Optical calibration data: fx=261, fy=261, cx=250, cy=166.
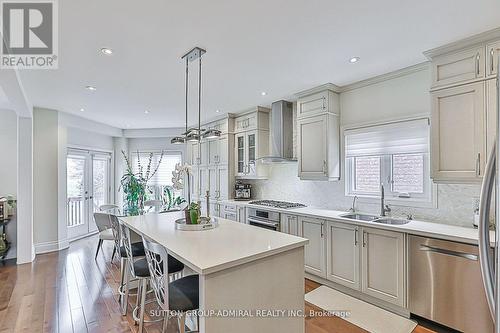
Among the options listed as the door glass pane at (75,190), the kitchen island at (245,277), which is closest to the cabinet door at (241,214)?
the kitchen island at (245,277)

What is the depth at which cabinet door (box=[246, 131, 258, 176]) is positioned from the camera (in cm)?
477

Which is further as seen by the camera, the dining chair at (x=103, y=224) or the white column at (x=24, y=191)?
the white column at (x=24, y=191)

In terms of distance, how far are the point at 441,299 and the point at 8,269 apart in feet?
18.5

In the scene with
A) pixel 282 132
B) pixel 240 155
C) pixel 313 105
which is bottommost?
pixel 240 155

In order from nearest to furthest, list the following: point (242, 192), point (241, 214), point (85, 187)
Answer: point (241, 214) → point (242, 192) → point (85, 187)

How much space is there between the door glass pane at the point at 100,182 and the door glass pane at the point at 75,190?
1.20 feet

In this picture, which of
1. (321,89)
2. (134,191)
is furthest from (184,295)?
(134,191)

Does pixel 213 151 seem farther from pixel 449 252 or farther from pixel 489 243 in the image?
pixel 489 243

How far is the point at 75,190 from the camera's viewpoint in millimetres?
5727

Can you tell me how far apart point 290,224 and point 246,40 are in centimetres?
247

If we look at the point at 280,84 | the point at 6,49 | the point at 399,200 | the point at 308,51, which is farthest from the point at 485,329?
the point at 6,49

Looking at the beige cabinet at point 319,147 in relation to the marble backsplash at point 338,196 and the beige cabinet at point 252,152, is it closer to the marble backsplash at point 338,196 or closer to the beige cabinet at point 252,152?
the marble backsplash at point 338,196

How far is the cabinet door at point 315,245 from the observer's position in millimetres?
3318

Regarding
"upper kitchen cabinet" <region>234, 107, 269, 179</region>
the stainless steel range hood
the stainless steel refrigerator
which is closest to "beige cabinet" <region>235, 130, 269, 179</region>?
"upper kitchen cabinet" <region>234, 107, 269, 179</region>
